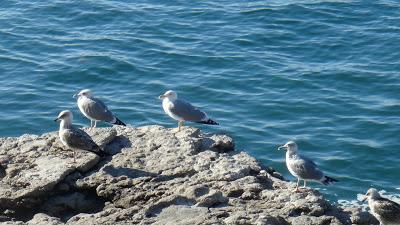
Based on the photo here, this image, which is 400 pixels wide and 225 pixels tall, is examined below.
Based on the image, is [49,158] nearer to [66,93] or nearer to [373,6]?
[66,93]

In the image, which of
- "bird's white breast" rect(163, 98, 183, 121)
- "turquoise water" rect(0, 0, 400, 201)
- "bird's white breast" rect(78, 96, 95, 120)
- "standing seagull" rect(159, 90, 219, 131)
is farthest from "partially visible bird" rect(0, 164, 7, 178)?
"turquoise water" rect(0, 0, 400, 201)

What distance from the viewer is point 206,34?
1051 inches

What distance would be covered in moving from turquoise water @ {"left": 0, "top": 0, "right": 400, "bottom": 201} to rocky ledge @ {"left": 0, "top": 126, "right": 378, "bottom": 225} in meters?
5.44

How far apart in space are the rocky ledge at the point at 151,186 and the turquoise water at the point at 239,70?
544 centimetres

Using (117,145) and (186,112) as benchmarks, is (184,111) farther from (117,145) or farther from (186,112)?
(117,145)

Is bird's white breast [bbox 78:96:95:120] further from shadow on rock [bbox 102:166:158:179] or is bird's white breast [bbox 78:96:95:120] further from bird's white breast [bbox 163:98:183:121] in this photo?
shadow on rock [bbox 102:166:158:179]

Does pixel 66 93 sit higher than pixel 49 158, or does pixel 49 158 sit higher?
pixel 49 158

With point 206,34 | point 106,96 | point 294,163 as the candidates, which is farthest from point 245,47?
point 294,163

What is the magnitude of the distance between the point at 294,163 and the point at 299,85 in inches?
372

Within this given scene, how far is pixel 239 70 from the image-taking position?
78.5 ft

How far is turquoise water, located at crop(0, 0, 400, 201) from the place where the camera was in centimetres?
1995

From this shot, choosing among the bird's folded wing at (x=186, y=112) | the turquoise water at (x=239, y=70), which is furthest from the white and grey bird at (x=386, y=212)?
the turquoise water at (x=239, y=70)

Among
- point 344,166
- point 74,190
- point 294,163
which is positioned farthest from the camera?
point 344,166

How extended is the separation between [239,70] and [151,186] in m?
12.2
